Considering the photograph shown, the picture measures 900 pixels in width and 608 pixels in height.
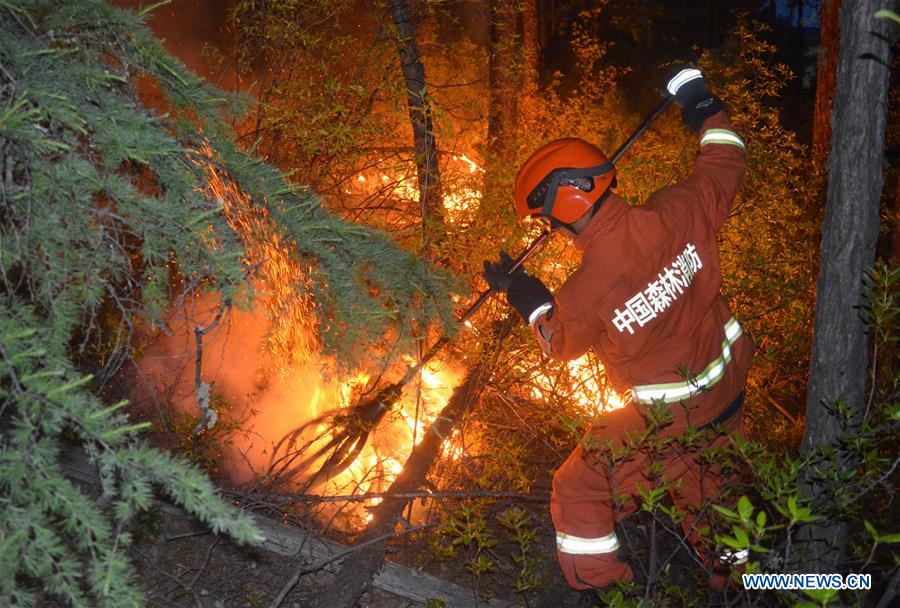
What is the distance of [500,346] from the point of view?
5.07 metres

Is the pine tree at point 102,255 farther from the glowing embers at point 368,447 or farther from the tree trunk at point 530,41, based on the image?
the tree trunk at point 530,41

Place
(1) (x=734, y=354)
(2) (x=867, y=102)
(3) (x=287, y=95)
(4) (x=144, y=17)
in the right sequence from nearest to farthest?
1. (4) (x=144, y=17)
2. (2) (x=867, y=102)
3. (1) (x=734, y=354)
4. (3) (x=287, y=95)

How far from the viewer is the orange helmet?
10.8 ft

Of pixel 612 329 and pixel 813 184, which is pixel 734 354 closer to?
pixel 612 329

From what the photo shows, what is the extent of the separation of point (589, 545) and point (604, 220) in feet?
5.44

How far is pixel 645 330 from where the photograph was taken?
3232 millimetres

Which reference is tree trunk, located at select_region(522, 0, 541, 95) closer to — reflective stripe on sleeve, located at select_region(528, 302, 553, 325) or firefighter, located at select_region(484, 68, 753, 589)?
firefighter, located at select_region(484, 68, 753, 589)

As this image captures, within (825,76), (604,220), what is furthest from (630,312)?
(825,76)

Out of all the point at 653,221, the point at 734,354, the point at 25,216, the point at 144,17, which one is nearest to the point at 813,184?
the point at 734,354

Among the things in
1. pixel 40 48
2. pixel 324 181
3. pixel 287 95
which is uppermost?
pixel 287 95

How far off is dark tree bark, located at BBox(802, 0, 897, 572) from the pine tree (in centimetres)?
176

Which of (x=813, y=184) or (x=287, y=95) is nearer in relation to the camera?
(x=287, y=95)

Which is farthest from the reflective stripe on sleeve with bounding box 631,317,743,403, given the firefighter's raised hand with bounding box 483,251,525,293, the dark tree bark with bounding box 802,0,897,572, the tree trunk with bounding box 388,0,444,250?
the tree trunk with bounding box 388,0,444,250

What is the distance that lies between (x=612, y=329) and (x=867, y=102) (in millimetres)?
1397
